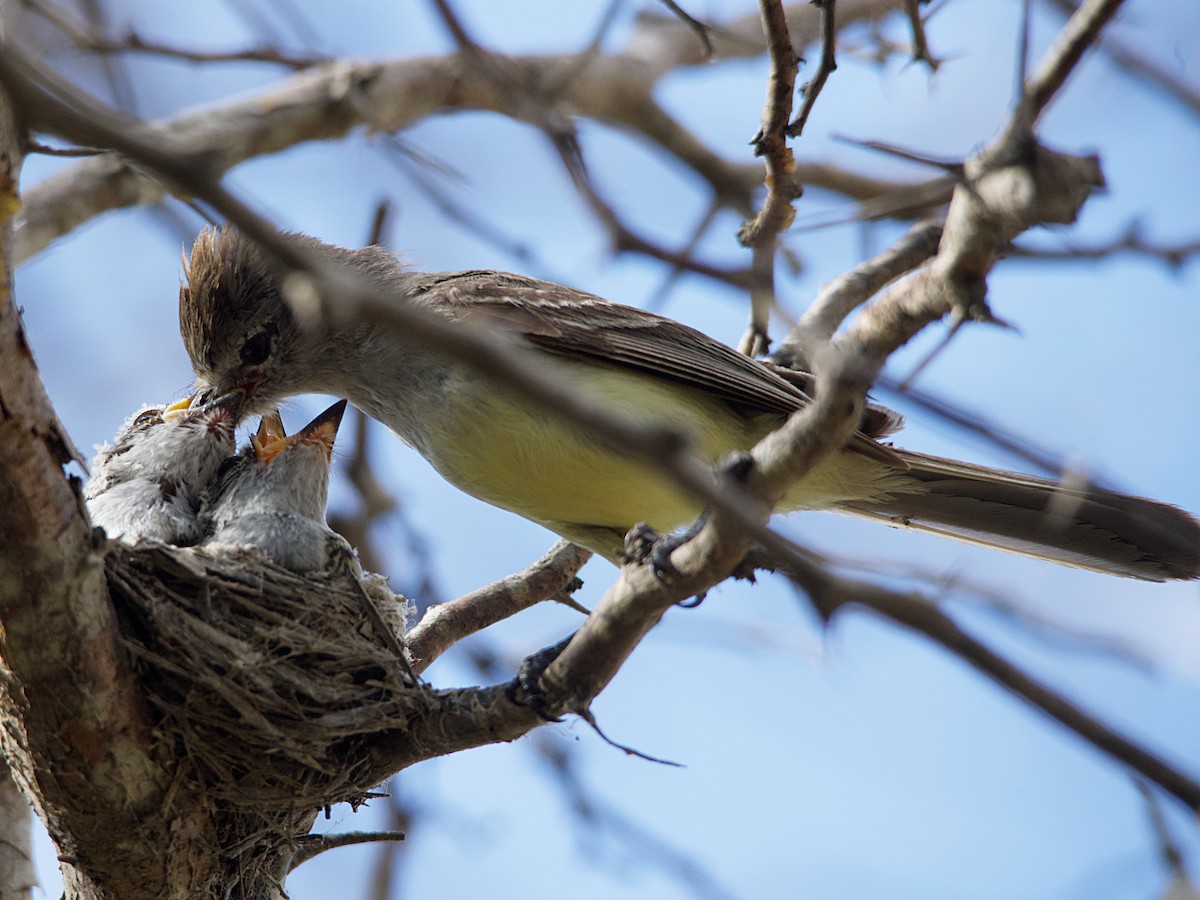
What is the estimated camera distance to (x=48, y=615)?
10.4 feet

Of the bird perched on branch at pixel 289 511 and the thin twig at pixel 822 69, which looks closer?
the thin twig at pixel 822 69

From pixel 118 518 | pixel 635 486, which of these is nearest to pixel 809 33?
pixel 635 486

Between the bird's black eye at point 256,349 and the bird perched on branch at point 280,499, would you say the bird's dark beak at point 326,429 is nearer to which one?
the bird perched on branch at point 280,499

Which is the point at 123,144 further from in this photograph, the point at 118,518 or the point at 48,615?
the point at 118,518

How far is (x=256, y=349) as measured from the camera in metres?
5.86

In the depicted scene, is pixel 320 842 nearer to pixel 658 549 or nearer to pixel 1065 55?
pixel 658 549

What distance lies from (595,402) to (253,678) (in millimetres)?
1731

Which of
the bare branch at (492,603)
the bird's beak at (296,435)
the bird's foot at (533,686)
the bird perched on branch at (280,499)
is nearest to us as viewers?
the bird's foot at (533,686)

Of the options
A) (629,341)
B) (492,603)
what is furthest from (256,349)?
(629,341)

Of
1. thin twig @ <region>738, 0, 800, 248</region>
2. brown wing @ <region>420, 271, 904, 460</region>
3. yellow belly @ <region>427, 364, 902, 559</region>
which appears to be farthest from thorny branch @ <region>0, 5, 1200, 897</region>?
brown wing @ <region>420, 271, 904, 460</region>

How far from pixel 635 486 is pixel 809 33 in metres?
6.45

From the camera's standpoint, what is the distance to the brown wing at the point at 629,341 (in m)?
4.98

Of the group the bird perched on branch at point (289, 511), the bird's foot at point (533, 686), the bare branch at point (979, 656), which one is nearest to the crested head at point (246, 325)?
the bird perched on branch at point (289, 511)

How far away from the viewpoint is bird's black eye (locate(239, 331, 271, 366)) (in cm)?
583
